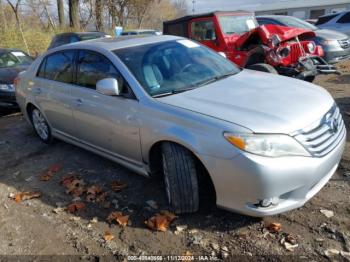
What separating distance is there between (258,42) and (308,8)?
41233 millimetres

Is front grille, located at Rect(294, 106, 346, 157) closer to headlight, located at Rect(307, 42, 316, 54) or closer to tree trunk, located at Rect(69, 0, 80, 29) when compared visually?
headlight, located at Rect(307, 42, 316, 54)

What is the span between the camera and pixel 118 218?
337 centimetres

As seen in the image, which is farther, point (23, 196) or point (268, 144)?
point (23, 196)

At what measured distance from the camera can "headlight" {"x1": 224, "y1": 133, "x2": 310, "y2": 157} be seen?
265 cm

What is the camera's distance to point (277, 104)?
3023 millimetres

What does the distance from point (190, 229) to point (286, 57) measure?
4.85 meters

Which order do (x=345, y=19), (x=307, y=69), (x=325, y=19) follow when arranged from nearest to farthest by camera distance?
(x=307, y=69) < (x=345, y=19) < (x=325, y=19)

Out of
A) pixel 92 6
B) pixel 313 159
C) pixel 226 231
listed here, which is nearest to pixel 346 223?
pixel 313 159

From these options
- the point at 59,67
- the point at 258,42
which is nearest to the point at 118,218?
the point at 59,67

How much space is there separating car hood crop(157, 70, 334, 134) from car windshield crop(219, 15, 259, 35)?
15.0ft

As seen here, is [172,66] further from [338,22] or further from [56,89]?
[338,22]

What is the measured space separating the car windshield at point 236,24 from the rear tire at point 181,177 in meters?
5.51

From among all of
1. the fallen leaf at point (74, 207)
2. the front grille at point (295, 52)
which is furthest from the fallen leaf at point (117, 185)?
the front grille at point (295, 52)

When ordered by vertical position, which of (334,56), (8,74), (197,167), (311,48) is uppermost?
(311,48)
